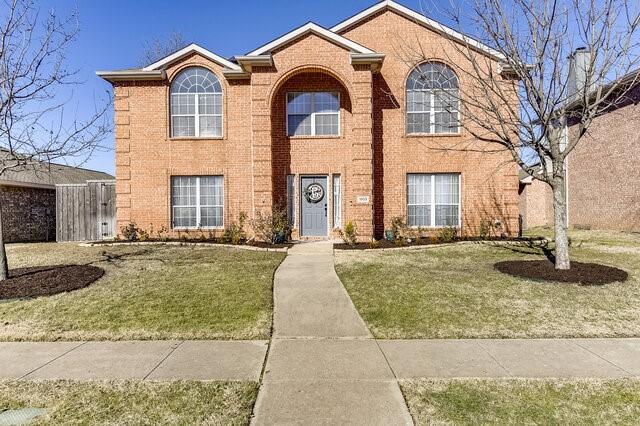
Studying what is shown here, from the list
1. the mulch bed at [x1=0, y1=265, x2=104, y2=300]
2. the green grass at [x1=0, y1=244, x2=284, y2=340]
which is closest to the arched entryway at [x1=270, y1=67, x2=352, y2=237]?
the green grass at [x1=0, y1=244, x2=284, y2=340]

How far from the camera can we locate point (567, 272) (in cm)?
812

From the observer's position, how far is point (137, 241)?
45.5 feet

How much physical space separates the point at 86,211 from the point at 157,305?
496 inches

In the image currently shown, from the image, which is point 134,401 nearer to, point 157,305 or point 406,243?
point 157,305

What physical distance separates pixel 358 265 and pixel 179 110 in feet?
32.2

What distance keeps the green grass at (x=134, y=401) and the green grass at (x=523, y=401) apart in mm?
1595

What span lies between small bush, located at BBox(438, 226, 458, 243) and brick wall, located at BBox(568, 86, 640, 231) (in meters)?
8.58

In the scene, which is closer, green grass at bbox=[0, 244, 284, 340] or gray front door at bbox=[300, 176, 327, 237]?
green grass at bbox=[0, 244, 284, 340]

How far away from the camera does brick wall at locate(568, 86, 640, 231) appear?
55.6 ft

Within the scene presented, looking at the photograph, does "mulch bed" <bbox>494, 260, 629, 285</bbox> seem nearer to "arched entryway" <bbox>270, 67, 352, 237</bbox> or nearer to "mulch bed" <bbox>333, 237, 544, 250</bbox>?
"mulch bed" <bbox>333, 237, 544, 250</bbox>

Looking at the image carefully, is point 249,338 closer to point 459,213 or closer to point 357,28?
point 459,213

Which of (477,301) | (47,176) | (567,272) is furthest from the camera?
(47,176)

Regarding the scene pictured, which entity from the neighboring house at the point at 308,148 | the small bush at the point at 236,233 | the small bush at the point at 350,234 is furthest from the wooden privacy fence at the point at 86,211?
the small bush at the point at 350,234

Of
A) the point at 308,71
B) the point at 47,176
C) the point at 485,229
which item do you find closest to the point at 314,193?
the point at 308,71
